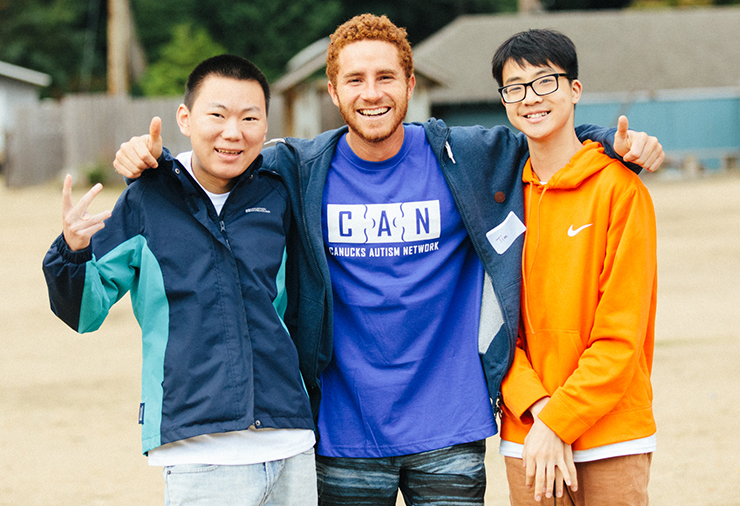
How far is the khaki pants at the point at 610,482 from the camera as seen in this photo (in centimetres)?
243

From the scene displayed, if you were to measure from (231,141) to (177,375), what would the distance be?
74cm


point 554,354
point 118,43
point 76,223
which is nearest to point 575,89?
point 554,354

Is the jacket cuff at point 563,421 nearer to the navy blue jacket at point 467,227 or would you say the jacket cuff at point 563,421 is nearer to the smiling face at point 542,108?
the navy blue jacket at point 467,227

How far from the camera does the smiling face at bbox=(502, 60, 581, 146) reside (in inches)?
100

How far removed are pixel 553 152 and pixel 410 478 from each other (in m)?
1.22

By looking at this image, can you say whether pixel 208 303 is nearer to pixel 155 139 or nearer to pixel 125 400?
pixel 155 139

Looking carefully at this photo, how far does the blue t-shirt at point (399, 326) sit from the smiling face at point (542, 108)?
37 centimetres

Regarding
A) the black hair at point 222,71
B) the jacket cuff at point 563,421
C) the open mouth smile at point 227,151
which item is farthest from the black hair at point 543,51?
the jacket cuff at point 563,421

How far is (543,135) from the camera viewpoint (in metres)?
2.54

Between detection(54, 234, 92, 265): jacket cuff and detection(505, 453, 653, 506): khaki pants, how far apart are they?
1.50m

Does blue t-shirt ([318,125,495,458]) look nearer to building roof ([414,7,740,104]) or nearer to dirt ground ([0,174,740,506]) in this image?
Answer: dirt ground ([0,174,740,506])

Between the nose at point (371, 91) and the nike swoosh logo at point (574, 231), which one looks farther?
the nose at point (371, 91)

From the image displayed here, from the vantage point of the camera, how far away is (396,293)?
2623 mm

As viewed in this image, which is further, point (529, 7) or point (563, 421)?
point (529, 7)
